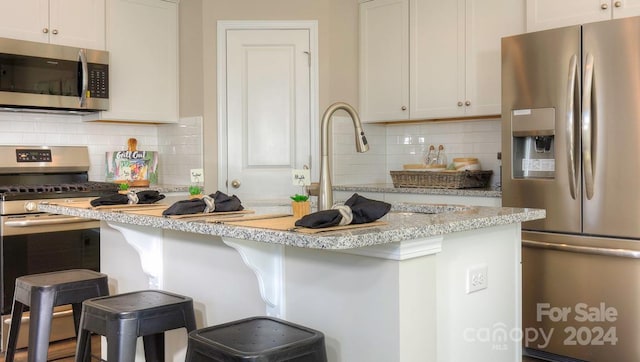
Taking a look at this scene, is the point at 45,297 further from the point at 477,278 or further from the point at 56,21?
the point at 56,21

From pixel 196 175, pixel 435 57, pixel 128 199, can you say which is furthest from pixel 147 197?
pixel 435 57

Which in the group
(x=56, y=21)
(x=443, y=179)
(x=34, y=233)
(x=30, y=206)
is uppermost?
(x=56, y=21)

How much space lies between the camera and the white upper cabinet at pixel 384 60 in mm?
4266

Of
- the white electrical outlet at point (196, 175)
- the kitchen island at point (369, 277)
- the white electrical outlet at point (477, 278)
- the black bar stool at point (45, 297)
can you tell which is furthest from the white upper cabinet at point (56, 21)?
the white electrical outlet at point (477, 278)

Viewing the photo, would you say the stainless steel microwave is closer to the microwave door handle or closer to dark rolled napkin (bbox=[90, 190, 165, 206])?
the microwave door handle

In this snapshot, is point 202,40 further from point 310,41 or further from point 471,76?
point 471,76

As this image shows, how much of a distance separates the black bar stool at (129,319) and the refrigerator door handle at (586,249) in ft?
6.64

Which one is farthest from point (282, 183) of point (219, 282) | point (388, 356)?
point (388, 356)

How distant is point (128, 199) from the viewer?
2.42m

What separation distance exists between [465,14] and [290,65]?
1.28 m

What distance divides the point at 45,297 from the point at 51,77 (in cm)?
208

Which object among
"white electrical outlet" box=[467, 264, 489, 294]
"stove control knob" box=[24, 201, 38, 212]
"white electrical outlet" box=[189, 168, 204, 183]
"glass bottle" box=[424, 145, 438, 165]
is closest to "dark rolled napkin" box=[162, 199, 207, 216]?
"white electrical outlet" box=[189, 168, 204, 183]

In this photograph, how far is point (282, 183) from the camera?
14.1 feet

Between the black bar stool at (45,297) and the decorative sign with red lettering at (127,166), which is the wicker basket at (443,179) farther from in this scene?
the black bar stool at (45,297)
